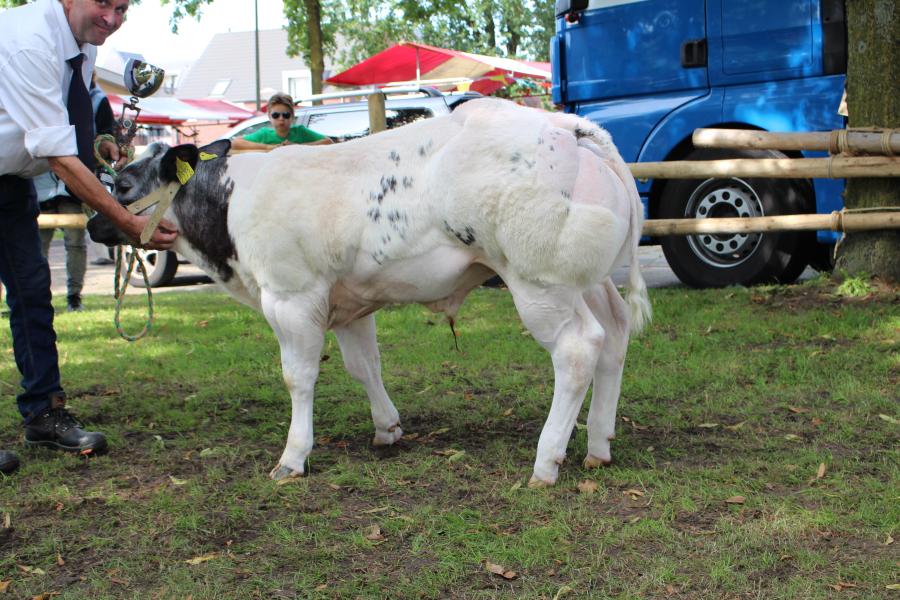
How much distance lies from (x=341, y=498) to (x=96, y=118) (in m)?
2.52

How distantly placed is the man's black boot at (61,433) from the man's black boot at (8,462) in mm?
251

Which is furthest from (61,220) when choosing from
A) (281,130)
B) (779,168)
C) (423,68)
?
(423,68)

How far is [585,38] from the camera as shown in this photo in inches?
375

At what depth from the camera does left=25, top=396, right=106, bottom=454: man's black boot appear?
188 inches

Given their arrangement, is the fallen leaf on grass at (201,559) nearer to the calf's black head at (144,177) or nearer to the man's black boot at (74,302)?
the calf's black head at (144,177)

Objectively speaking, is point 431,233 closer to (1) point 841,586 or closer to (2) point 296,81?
(1) point 841,586

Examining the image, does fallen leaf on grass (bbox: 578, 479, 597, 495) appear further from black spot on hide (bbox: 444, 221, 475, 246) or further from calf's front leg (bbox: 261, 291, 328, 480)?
calf's front leg (bbox: 261, 291, 328, 480)

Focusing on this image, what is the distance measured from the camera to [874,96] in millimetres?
7504

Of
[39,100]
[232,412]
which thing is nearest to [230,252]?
[39,100]

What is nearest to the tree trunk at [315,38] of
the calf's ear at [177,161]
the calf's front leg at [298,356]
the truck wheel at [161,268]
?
the truck wheel at [161,268]

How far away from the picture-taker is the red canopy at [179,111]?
24.5 m

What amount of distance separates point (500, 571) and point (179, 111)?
2389 centimetres

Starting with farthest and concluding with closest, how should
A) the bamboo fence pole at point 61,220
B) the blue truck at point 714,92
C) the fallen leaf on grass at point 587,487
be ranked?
1. the bamboo fence pole at point 61,220
2. the blue truck at point 714,92
3. the fallen leaf on grass at point 587,487

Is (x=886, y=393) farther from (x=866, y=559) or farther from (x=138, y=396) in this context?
(x=138, y=396)
